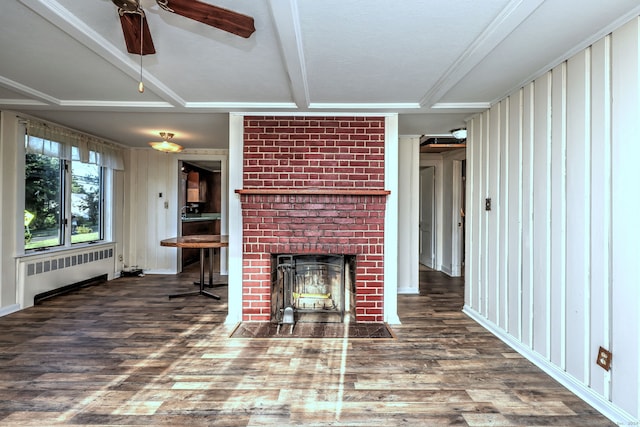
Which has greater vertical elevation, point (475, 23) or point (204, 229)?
point (475, 23)

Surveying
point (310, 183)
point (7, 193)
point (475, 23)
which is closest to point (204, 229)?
point (7, 193)

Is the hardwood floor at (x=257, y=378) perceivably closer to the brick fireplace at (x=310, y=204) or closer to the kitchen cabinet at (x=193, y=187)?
the brick fireplace at (x=310, y=204)

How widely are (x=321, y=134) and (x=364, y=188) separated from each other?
0.70m

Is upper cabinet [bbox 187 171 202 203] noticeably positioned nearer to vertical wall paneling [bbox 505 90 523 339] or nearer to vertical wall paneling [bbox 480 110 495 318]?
vertical wall paneling [bbox 480 110 495 318]

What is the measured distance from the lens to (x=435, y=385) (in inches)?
77.3

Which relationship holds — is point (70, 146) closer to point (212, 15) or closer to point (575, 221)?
point (212, 15)

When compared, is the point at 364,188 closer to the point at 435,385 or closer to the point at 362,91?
the point at 362,91

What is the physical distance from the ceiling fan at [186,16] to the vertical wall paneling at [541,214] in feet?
6.92

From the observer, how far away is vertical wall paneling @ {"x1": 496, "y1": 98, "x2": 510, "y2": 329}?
2.64 m

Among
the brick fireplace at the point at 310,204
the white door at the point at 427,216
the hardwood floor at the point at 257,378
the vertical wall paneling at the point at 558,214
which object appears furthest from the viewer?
the white door at the point at 427,216

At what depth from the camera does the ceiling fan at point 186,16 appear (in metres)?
1.30

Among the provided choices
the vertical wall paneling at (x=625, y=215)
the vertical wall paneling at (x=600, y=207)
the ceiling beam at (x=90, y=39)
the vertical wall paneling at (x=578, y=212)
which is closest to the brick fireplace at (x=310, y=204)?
the ceiling beam at (x=90, y=39)

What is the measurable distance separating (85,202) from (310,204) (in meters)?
3.63

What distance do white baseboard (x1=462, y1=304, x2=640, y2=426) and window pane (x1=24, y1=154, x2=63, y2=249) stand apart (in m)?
5.16
